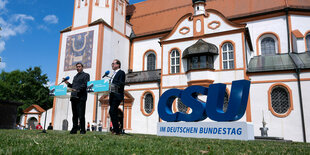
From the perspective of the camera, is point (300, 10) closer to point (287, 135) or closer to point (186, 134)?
point (287, 135)

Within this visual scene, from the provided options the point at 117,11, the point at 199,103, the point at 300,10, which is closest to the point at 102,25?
the point at 117,11

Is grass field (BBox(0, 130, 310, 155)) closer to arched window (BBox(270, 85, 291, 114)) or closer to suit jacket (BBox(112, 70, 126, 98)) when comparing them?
suit jacket (BBox(112, 70, 126, 98))

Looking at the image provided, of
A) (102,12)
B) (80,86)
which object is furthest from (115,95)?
(102,12)

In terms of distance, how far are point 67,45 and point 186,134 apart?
21.1m

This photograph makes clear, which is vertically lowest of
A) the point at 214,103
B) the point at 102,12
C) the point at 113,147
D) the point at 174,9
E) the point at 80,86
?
the point at 113,147

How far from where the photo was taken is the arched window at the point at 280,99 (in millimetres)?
16781

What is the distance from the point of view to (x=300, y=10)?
2047 cm

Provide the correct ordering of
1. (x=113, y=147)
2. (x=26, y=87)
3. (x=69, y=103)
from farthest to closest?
(x=26, y=87)
(x=69, y=103)
(x=113, y=147)

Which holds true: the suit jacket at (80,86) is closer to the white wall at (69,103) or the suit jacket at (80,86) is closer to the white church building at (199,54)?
the white church building at (199,54)

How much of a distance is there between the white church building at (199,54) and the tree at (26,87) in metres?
19.8

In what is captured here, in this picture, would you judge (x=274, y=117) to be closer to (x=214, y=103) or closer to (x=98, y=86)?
(x=214, y=103)

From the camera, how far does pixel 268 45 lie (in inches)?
839

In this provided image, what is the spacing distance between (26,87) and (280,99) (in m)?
41.9

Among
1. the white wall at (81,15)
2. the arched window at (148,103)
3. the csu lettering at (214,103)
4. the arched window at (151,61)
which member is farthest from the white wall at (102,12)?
the csu lettering at (214,103)
